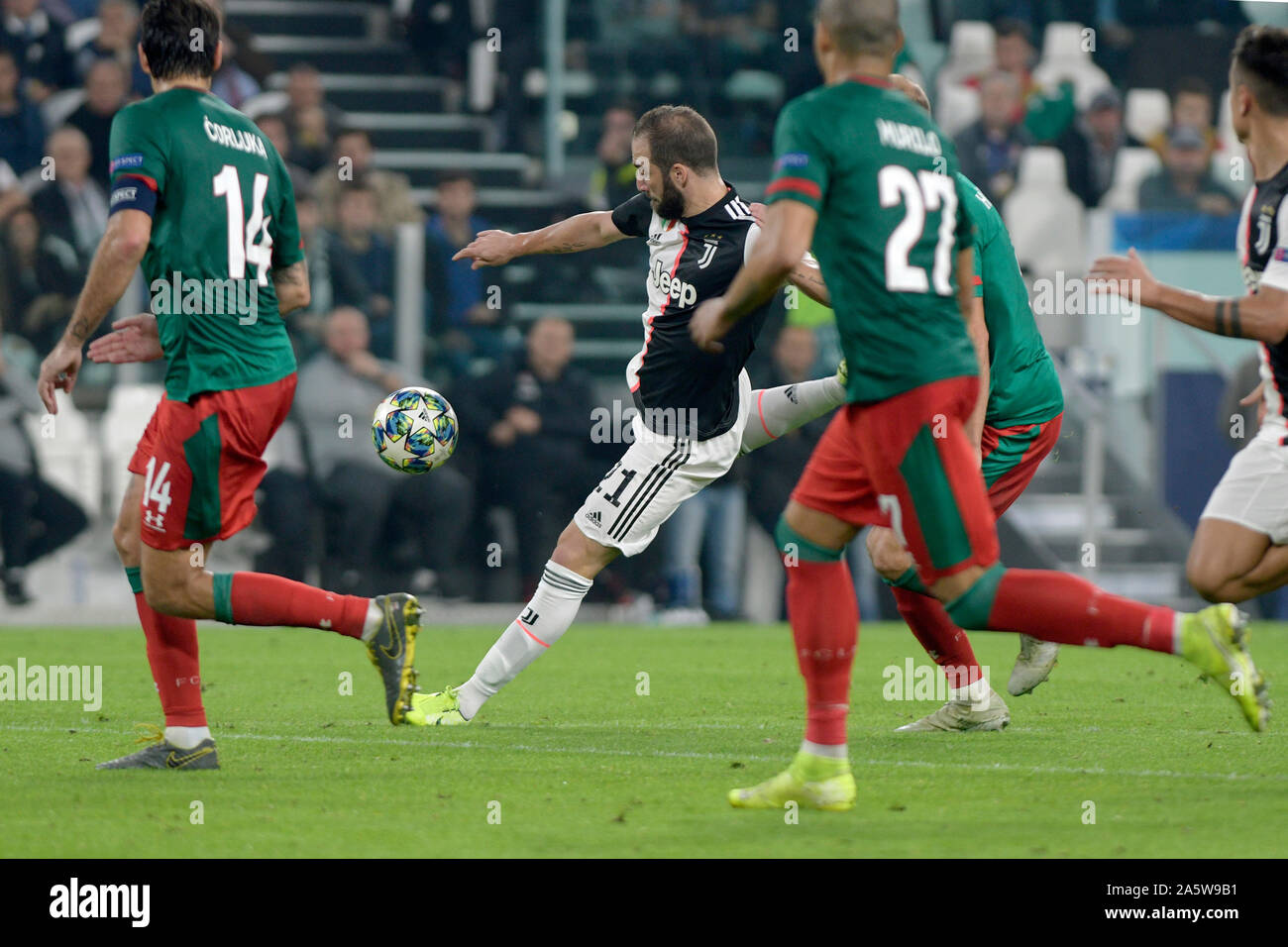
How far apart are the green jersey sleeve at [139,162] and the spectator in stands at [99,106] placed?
894cm

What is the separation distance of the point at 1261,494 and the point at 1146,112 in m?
12.4

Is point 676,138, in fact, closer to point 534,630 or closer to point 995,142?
point 534,630

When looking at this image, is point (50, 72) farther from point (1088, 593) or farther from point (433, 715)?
point (1088, 593)

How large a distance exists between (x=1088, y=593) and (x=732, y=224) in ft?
8.66

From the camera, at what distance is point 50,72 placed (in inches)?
595

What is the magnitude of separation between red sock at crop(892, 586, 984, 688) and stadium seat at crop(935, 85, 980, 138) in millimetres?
9958

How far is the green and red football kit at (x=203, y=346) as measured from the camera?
5988mm

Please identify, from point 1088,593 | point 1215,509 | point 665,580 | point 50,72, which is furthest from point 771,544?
point 1088,593

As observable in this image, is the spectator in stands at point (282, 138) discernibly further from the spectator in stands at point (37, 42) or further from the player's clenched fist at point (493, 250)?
the player's clenched fist at point (493, 250)

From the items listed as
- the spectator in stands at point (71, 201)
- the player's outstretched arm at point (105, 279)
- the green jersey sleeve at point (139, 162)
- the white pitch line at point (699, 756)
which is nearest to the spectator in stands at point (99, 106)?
the spectator in stands at point (71, 201)

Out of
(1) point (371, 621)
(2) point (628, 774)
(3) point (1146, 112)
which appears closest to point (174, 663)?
(1) point (371, 621)

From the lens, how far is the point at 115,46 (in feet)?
49.3

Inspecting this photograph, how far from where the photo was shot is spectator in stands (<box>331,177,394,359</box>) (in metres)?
14.0

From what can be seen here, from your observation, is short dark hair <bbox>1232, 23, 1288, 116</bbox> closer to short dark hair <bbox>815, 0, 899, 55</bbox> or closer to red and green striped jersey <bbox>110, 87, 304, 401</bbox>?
short dark hair <bbox>815, 0, 899, 55</bbox>
